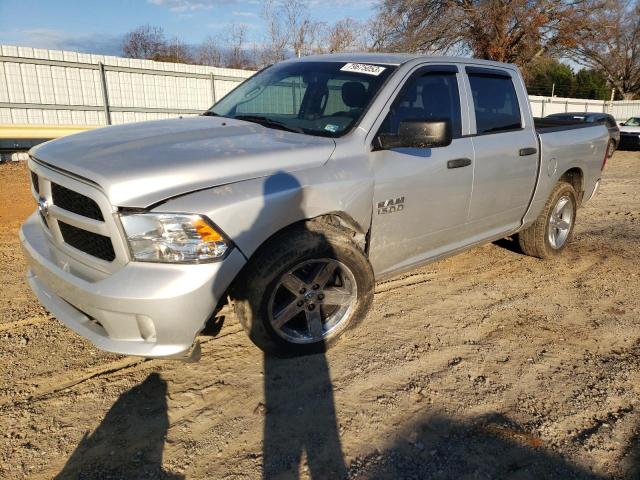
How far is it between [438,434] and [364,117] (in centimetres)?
198

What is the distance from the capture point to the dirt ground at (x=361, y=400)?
2.41 m

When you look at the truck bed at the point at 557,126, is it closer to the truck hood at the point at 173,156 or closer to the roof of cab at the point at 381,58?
the roof of cab at the point at 381,58

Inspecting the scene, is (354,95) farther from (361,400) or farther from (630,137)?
(630,137)

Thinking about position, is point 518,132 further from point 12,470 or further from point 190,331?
point 12,470

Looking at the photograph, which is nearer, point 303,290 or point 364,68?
point 303,290

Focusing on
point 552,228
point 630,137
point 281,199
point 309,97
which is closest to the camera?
point 281,199

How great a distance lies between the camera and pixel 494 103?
4.39m

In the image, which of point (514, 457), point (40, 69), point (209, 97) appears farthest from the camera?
point (209, 97)

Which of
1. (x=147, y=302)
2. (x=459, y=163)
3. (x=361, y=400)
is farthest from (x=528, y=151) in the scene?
Answer: (x=147, y=302)

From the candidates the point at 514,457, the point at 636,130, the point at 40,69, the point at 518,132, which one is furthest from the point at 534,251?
the point at 636,130

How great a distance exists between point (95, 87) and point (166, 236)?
11.8m

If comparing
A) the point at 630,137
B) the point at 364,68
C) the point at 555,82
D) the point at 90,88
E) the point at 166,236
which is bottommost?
the point at 630,137

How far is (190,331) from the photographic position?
260 centimetres

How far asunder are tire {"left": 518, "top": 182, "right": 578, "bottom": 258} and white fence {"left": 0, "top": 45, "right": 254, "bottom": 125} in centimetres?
1098
